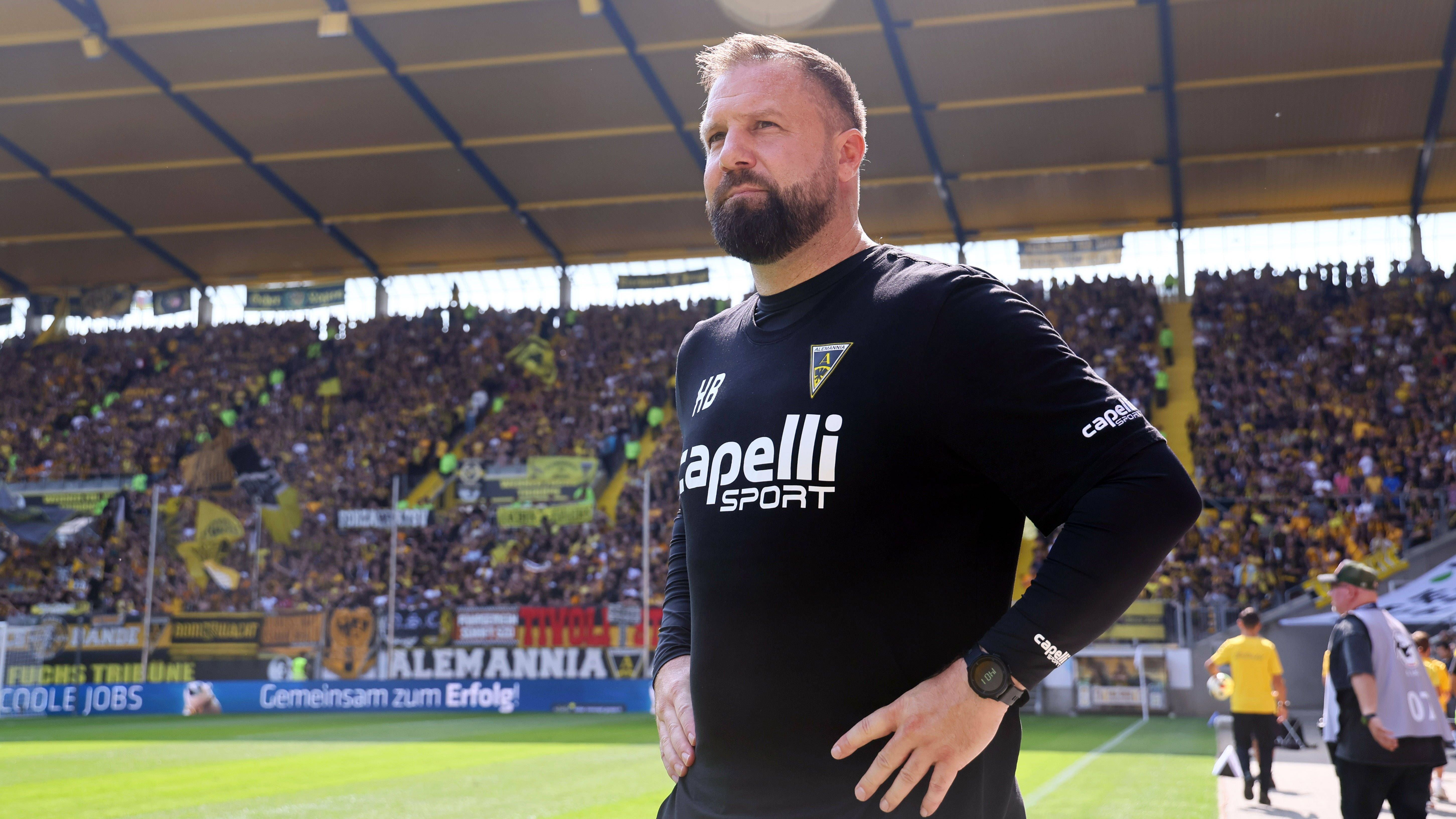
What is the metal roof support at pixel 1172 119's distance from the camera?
24.8 metres

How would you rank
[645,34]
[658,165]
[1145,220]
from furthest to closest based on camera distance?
[1145,220], [658,165], [645,34]

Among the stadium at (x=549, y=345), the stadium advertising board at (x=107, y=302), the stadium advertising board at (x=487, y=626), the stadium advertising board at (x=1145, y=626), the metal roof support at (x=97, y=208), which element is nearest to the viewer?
the stadium at (x=549, y=345)

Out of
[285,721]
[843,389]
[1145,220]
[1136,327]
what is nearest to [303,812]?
[843,389]

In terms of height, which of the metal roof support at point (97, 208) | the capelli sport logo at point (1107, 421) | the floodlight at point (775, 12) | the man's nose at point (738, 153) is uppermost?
the floodlight at point (775, 12)

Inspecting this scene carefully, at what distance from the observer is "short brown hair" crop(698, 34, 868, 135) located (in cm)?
237

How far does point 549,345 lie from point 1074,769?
79.5ft

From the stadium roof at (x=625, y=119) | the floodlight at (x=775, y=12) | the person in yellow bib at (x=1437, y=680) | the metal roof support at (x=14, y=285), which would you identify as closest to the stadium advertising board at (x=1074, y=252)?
the stadium roof at (x=625, y=119)

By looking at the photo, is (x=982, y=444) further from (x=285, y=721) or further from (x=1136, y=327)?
(x=1136, y=327)

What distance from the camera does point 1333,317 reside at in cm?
2966

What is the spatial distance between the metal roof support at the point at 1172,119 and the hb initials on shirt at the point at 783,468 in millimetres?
24809

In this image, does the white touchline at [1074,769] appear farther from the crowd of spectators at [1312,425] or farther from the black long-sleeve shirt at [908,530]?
the black long-sleeve shirt at [908,530]

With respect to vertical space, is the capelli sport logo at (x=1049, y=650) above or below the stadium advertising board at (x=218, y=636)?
above

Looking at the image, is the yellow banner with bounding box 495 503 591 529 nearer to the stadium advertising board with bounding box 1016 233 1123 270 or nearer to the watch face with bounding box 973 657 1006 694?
the stadium advertising board with bounding box 1016 233 1123 270

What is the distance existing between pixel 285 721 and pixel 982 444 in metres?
22.5
